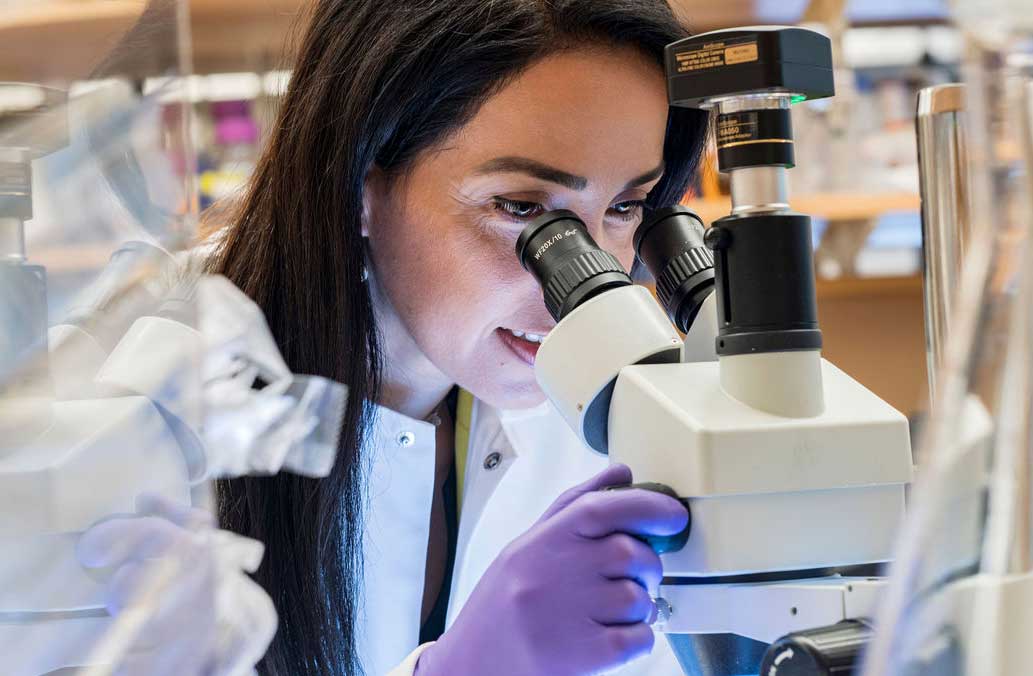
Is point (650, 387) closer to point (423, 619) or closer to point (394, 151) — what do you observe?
point (394, 151)

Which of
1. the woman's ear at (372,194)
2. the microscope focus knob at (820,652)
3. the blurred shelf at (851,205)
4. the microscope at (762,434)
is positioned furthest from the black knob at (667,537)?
the blurred shelf at (851,205)

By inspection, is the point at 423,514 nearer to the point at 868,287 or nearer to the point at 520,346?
the point at 520,346

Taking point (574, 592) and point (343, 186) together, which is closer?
point (574, 592)

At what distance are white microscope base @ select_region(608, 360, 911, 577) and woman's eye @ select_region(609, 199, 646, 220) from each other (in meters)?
0.49

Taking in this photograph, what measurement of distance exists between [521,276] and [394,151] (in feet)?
0.66

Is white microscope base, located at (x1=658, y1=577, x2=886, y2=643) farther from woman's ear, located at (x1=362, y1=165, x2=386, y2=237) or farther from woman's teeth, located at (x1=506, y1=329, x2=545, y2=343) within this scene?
woman's ear, located at (x1=362, y1=165, x2=386, y2=237)

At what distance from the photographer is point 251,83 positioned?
251 cm

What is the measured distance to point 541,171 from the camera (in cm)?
106

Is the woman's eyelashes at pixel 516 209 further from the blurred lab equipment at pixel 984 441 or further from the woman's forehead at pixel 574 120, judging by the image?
the blurred lab equipment at pixel 984 441

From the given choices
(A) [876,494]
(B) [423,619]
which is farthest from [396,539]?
(A) [876,494]

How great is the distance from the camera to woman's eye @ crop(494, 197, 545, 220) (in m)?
1.11

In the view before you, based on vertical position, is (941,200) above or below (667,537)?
above

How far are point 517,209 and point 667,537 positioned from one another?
0.49 m

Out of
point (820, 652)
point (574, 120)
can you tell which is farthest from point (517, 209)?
point (820, 652)
